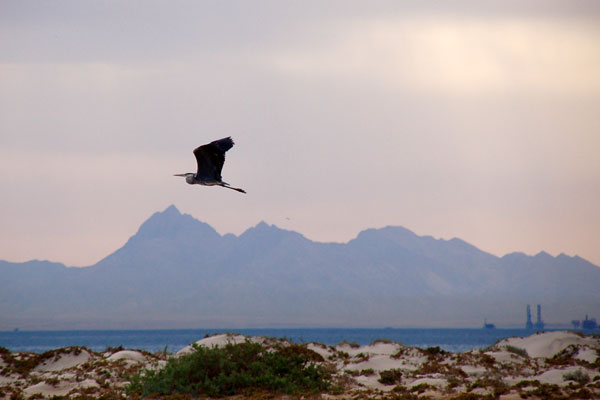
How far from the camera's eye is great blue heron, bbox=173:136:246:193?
24.8 m

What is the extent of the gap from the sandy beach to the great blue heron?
7.19 meters

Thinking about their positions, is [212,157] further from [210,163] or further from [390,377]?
[390,377]

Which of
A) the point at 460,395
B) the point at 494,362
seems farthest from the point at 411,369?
the point at 460,395

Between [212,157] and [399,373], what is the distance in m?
14.2

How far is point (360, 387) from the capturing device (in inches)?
1228

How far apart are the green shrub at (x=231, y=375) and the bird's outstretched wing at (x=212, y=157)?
659cm

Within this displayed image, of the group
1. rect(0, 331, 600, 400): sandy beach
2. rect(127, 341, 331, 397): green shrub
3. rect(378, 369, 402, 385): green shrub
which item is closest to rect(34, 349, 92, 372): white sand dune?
rect(0, 331, 600, 400): sandy beach

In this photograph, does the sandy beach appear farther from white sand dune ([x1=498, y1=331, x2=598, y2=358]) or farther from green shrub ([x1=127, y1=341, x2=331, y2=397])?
green shrub ([x1=127, y1=341, x2=331, y2=397])

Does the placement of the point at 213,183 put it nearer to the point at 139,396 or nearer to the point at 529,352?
the point at 139,396

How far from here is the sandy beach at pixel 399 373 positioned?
92.2 ft

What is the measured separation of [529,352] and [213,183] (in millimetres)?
30384

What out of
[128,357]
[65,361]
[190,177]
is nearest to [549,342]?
[128,357]

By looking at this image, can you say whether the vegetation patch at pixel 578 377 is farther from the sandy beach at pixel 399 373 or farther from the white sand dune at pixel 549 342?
the white sand dune at pixel 549 342

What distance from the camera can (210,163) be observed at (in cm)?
2538
